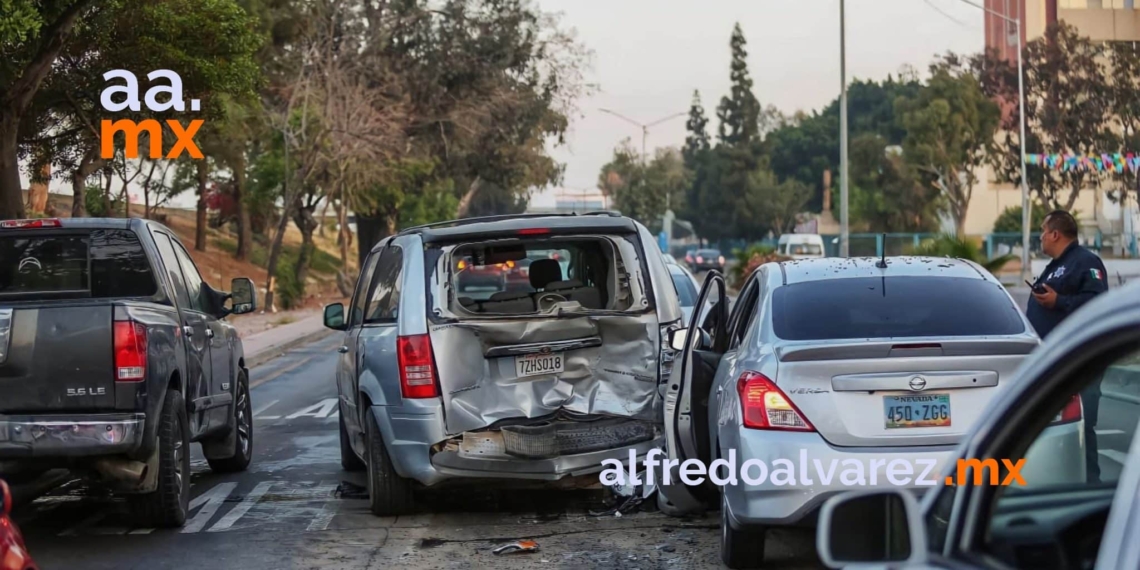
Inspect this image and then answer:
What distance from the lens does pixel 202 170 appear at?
45.2 m

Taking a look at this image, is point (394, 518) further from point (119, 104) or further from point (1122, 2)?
point (1122, 2)

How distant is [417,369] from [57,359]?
6.82 feet

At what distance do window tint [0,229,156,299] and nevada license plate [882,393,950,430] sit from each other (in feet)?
16.9

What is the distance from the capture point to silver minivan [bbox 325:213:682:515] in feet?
29.6

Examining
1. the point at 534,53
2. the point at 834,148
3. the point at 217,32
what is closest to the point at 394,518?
the point at 217,32

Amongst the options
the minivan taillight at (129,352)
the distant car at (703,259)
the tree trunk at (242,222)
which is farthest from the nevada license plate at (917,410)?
the distant car at (703,259)

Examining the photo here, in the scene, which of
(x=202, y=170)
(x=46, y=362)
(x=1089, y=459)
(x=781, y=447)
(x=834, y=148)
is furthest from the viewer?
(x=834, y=148)

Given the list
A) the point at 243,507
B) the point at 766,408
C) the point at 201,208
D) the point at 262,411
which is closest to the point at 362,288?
the point at 243,507

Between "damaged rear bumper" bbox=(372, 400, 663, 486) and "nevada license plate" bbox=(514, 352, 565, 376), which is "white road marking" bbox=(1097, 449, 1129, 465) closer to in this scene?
"damaged rear bumper" bbox=(372, 400, 663, 486)

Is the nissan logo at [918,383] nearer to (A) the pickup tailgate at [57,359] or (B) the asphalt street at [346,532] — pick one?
(B) the asphalt street at [346,532]

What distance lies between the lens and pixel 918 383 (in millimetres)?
6797

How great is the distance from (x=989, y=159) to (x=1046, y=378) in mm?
66099

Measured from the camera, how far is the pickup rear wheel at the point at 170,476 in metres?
8.66

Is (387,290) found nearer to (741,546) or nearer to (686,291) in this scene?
(741,546)
